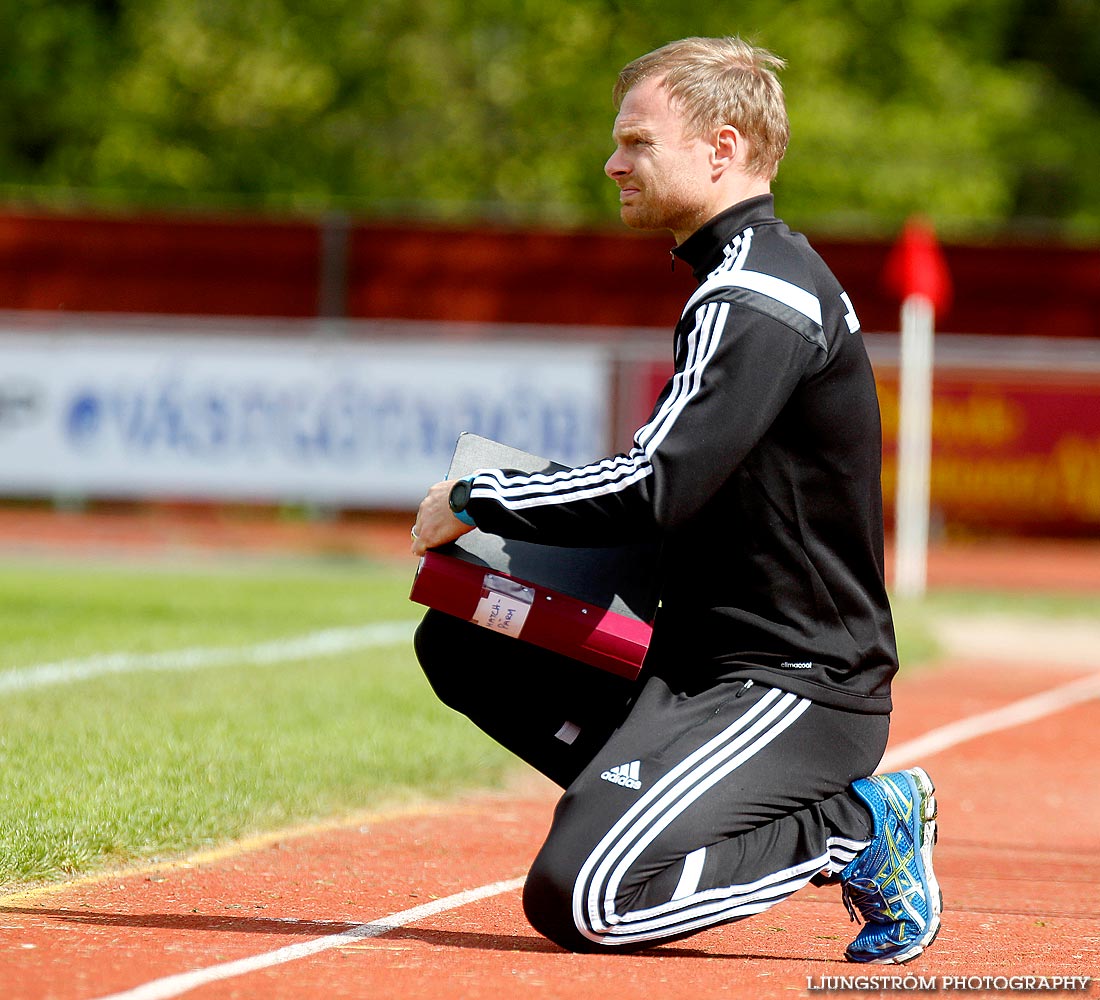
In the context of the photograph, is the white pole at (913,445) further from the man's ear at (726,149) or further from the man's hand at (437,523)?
the man's hand at (437,523)

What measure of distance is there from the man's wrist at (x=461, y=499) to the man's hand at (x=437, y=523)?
0.6 inches

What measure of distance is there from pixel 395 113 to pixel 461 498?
94.7ft

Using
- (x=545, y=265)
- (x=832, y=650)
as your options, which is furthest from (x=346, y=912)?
(x=545, y=265)

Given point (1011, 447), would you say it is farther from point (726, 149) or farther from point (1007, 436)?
point (726, 149)

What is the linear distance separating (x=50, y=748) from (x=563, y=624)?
338 centimetres

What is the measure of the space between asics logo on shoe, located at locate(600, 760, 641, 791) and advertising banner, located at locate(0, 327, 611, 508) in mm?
14612

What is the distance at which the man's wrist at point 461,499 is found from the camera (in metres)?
4.34

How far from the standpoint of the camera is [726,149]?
448 cm

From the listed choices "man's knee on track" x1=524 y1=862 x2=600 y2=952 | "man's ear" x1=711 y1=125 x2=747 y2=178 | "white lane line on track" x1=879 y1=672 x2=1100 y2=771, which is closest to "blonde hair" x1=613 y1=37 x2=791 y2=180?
"man's ear" x1=711 y1=125 x2=747 y2=178

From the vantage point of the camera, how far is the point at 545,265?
1032 inches

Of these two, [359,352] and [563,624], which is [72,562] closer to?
[359,352]

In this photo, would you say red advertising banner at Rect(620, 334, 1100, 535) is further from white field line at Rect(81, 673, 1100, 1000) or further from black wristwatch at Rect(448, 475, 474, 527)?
black wristwatch at Rect(448, 475, 474, 527)

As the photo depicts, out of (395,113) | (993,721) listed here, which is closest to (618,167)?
(993,721)

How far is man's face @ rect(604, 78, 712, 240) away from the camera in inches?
175
